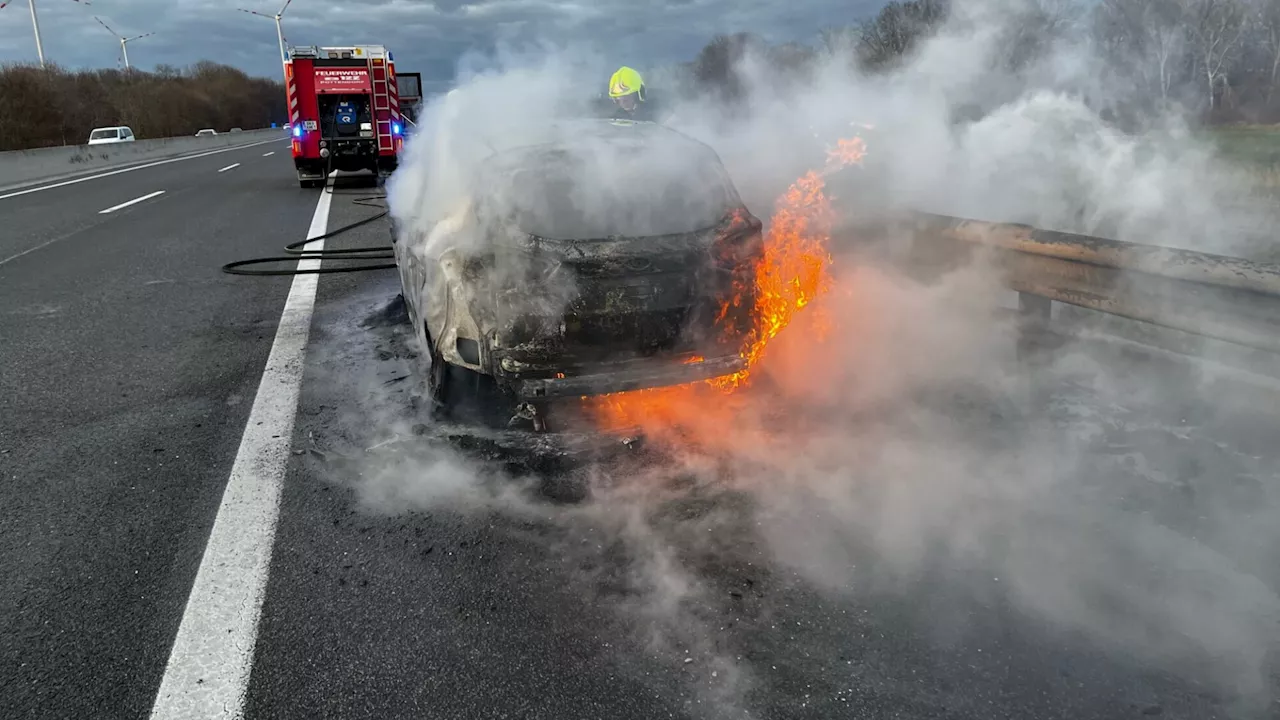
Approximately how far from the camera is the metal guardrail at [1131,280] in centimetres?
363

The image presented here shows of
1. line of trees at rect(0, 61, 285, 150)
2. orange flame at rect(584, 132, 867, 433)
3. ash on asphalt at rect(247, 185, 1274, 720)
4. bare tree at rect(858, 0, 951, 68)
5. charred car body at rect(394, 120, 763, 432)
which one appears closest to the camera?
ash on asphalt at rect(247, 185, 1274, 720)

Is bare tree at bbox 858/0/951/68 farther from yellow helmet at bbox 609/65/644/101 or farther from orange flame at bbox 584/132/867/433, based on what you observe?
orange flame at bbox 584/132/867/433

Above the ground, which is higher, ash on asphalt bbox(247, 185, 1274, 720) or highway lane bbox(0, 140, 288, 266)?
highway lane bbox(0, 140, 288, 266)

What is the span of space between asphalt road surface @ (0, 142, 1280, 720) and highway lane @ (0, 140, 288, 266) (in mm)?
7520

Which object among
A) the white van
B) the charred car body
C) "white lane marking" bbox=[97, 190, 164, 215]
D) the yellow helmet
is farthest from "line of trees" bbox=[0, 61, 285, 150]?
the charred car body

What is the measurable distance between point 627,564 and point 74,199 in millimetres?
17248

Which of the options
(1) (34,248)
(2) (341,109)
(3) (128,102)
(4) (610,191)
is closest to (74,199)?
(2) (341,109)

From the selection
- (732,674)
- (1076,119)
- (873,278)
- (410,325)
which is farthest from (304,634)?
(1076,119)

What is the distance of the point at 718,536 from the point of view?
315 cm

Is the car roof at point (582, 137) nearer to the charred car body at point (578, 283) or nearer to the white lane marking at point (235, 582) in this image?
the charred car body at point (578, 283)

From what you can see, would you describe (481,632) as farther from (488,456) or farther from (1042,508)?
(1042,508)

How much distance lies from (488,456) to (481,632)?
1404mm

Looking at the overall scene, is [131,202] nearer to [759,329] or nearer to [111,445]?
[111,445]

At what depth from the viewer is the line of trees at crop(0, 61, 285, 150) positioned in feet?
104
